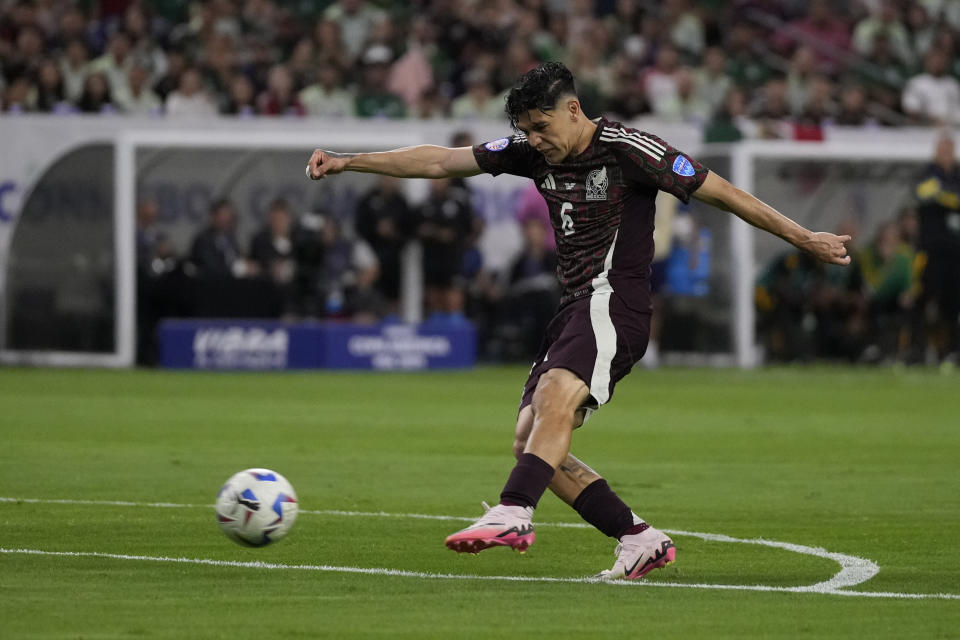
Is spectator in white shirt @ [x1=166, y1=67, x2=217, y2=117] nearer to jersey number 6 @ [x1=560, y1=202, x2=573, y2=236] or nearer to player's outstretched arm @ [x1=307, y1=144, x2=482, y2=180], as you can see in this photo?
player's outstretched arm @ [x1=307, y1=144, x2=482, y2=180]

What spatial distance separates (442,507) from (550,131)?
2.99 m


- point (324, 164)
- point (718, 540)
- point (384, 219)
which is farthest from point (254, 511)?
point (384, 219)

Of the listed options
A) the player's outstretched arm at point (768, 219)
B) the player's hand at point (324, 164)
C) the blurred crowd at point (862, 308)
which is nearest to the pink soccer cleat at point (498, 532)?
the player's outstretched arm at point (768, 219)

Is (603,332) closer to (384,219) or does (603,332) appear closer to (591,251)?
(591,251)

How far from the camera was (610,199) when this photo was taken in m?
7.32

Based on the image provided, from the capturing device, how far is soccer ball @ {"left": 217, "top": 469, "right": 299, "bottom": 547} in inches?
289

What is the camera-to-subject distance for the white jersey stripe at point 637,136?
7.28 meters

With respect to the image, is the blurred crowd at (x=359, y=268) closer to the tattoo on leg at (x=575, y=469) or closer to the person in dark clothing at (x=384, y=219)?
the person in dark clothing at (x=384, y=219)

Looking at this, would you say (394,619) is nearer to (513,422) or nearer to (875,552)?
(875,552)

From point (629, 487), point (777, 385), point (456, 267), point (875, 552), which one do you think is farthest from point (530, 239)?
point (875, 552)

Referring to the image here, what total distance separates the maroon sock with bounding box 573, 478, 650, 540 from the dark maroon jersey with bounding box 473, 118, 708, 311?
747mm

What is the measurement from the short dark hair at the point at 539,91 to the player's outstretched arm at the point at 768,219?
67 cm

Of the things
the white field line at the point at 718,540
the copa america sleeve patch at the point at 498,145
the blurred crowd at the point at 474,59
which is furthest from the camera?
the blurred crowd at the point at 474,59

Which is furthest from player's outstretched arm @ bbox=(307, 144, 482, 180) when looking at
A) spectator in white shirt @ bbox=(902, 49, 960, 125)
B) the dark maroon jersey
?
spectator in white shirt @ bbox=(902, 49, 960, 125)
